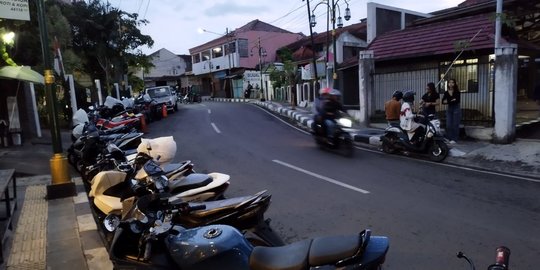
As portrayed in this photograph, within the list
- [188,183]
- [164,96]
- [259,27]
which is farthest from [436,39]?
[259,27]

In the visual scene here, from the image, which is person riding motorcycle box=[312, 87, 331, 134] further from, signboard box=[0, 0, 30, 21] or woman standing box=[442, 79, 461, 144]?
signboard box=[0, 0, 30, 21]

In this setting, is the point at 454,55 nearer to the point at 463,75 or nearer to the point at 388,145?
the point at 463,75

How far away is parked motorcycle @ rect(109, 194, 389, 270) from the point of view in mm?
2322

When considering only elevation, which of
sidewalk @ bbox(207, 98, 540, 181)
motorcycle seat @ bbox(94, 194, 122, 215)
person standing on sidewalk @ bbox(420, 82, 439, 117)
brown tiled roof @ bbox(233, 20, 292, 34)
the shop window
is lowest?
sidewalk @ bbox(207, 98, 540, 181)

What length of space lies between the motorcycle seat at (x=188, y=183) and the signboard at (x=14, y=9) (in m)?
4.64

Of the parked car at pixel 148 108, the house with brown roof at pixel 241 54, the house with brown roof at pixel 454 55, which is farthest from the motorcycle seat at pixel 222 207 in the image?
the house with brown roof at pixel 241 54

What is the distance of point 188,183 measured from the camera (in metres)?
4.96

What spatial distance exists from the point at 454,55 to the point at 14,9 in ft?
43.4

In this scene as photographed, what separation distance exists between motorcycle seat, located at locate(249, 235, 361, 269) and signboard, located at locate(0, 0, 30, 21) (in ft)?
22.4

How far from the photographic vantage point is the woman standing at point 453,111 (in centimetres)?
1107

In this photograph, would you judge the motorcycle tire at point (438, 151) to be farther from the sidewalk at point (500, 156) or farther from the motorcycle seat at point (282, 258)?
the motorcycle seat at point (282, 258)

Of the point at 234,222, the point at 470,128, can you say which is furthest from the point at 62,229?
the point at 470,128

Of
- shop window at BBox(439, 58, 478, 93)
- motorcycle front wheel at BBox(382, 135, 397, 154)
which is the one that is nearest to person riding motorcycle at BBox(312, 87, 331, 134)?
motorcycle front wheel at BBox(382, 135, 397, 154)

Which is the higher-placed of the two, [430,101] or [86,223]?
[430,101]
